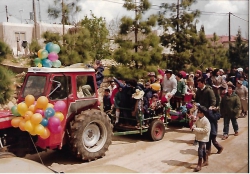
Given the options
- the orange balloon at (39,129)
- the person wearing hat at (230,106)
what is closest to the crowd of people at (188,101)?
the person wearing hat at (230,106)

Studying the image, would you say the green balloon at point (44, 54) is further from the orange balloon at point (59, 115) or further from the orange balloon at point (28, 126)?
the orange balloon at point (28, 126)

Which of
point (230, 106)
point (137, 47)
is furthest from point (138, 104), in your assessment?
point (137, 47)

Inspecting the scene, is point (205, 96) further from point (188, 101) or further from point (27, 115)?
point (27, 115)

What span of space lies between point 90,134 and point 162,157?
1654 mm

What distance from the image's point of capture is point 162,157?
6.84 metres

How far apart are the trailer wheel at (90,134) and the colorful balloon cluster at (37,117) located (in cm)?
57

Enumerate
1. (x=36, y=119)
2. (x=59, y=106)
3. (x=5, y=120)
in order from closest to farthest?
(x=36, y=119)
(x=5, y=120)
(x=59, y=106)

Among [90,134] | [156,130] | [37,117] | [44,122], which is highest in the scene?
[37,117]

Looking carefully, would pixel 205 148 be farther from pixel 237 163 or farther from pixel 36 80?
pixel 36 80

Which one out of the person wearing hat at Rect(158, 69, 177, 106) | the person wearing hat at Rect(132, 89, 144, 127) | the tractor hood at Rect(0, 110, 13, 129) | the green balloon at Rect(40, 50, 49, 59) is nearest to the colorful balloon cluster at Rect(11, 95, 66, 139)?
the tractor hood at Rect(0, 110, 13, 129)

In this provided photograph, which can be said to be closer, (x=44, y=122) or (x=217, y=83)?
(x=44, y=122)

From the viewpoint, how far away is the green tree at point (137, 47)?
44.3ft

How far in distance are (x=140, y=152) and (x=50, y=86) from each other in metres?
2.63

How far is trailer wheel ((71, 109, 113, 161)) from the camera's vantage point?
6.21 meters
